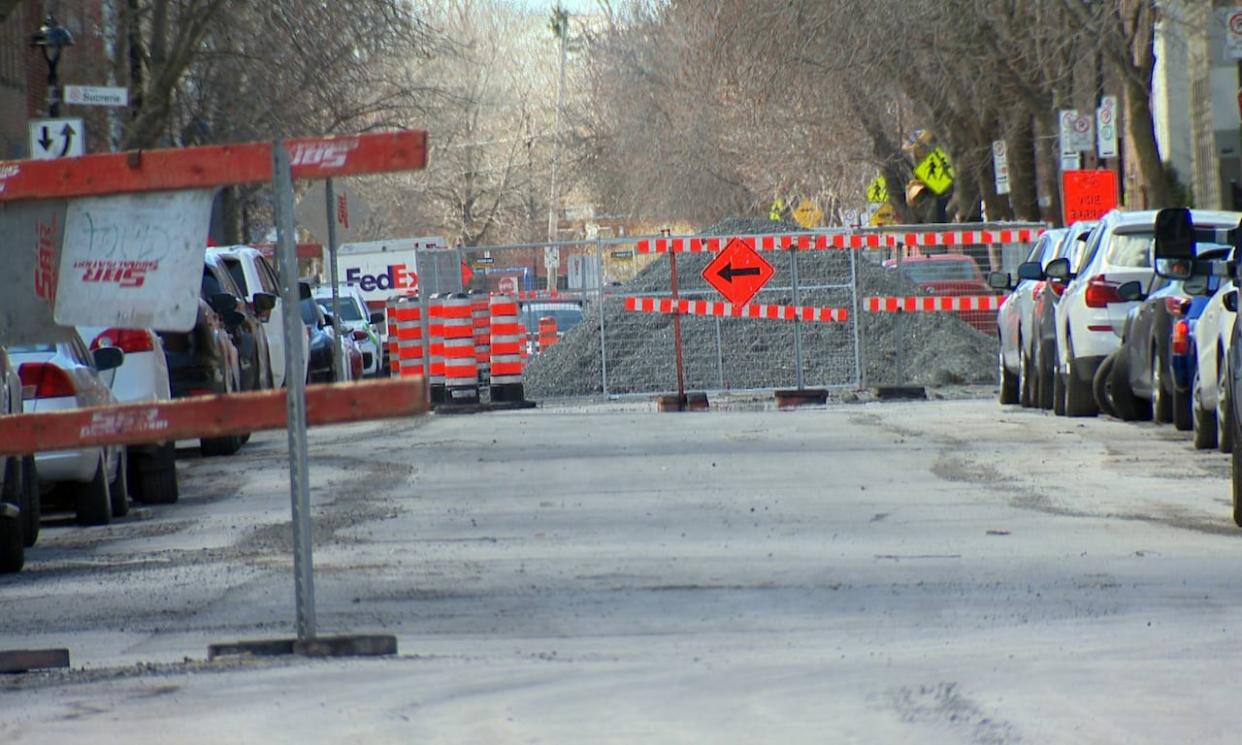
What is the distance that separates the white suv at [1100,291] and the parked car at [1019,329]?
2.07 meters

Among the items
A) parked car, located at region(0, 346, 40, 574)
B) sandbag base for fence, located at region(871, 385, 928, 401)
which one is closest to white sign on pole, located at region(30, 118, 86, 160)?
sandbag base for fence, located at region(871, 385, 928, 401)

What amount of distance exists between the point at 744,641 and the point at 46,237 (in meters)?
2.73

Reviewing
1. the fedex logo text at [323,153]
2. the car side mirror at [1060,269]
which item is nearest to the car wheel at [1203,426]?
the car side mirror at [1060,269]

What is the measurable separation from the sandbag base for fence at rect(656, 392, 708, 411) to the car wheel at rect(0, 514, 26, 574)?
15617 millimetres

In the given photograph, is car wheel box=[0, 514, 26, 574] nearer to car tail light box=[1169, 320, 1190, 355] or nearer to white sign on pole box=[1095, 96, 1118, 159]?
car tail light box=[1169, 320, 1190, 355]

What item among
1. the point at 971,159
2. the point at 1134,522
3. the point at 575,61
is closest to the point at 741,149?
the point at 971,159

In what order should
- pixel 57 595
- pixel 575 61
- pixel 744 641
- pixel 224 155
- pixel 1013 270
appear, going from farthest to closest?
pixel 575 61 < pixel 1013 270 < pixel 57 595 < pixel 744 641 < pixel 224 155

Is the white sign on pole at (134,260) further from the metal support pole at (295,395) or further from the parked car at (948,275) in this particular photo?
the parked car at (948,275)

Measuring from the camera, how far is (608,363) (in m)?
30.8

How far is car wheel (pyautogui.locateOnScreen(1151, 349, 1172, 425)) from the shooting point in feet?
60.2

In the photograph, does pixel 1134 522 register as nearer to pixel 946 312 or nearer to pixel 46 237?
pixel 46 237

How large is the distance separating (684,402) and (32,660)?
19728 millimetres

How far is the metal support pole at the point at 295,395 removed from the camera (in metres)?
7.27

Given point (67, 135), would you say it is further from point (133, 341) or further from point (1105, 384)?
point (1105, 384)
